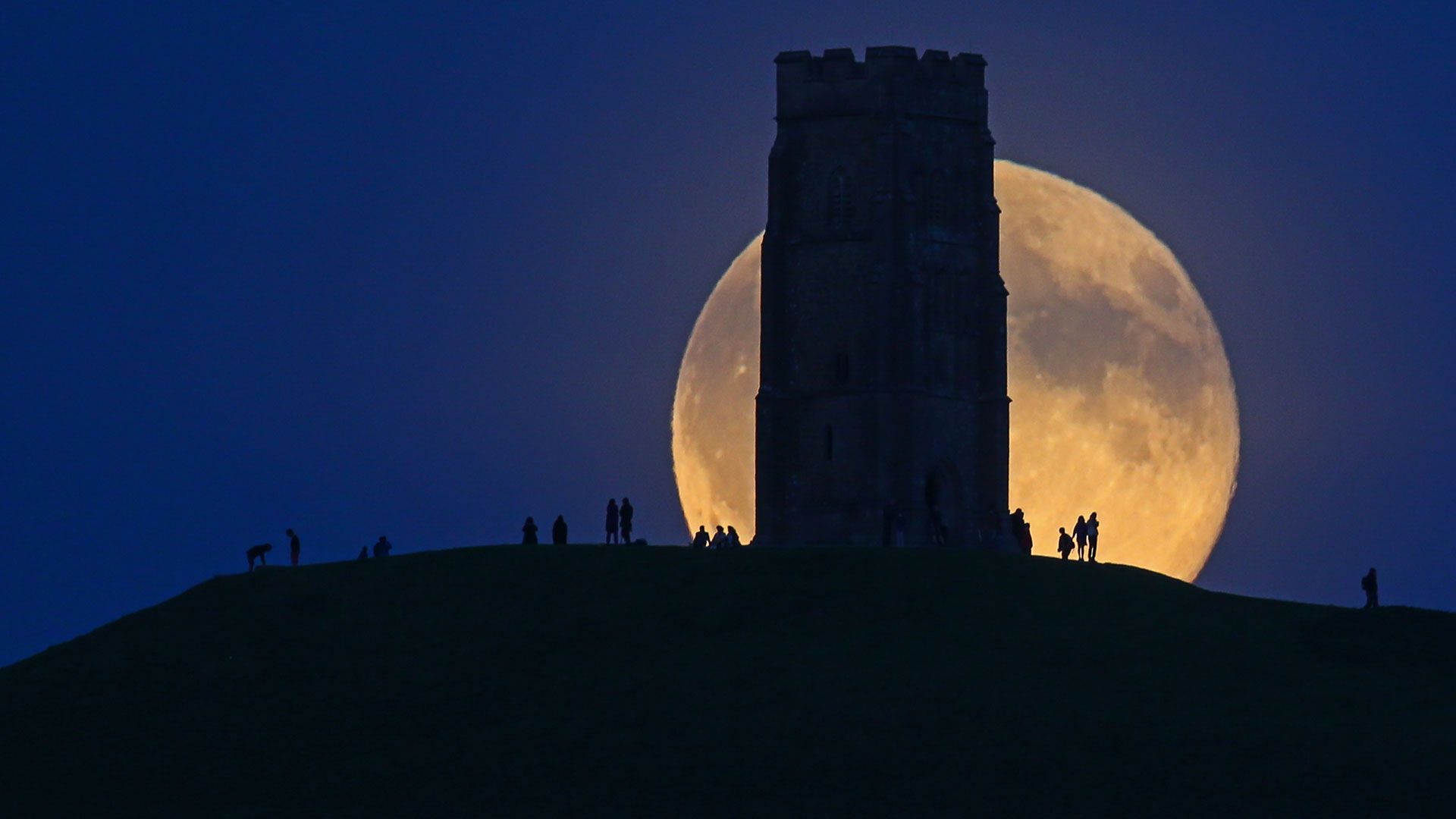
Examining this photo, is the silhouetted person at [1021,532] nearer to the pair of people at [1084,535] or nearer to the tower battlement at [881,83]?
the pair of people at [1084,535]

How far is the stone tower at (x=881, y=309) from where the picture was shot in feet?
323

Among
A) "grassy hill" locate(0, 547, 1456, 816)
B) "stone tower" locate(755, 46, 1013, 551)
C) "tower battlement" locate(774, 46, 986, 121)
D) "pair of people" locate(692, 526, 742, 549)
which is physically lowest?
"grassy hill" locate(0, 547, 1456, 816)

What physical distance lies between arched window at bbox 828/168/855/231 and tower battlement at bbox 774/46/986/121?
2.01 metres

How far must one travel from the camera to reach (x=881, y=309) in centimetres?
9856

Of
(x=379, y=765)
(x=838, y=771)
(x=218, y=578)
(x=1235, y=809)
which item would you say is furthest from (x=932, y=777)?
(x=218, y=578)

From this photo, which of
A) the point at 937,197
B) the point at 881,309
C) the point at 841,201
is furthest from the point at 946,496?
the point at 841,201

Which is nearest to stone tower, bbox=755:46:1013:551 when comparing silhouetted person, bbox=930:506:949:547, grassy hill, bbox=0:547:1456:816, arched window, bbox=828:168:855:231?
arched window, bbox=828:168:855:231

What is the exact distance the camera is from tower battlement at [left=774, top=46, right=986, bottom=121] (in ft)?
326

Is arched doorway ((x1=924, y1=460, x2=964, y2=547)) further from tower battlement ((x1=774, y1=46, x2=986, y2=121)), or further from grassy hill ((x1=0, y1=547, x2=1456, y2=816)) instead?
grassy hill ((x1=0, y1=547, x2=1456, y2=816))

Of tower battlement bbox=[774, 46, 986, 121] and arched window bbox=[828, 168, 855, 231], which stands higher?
tower battlement bbox=[774, 46, 986, 121]

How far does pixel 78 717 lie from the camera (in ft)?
245

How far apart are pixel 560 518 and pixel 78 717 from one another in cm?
1860

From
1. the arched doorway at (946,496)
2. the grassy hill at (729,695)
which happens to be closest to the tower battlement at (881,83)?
the arched doorway at (946,496)

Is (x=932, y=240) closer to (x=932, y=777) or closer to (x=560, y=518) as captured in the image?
(x=560, y=518)
